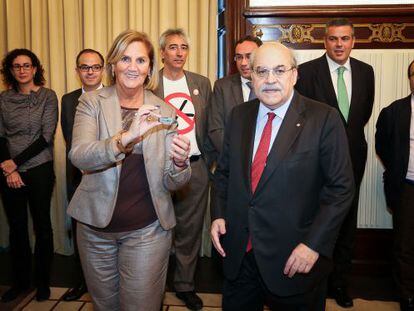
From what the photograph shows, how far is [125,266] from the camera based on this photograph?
73.7 inches

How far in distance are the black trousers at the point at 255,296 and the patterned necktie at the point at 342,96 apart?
4.64ft

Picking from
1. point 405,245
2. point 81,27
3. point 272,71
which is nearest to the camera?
point 272,71

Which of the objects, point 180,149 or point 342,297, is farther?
point 342,297

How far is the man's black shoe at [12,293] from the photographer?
3.10 meters

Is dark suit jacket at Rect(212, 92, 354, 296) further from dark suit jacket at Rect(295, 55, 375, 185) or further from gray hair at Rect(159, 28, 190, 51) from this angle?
gray hair at Rect(159, 28, 190, 51)

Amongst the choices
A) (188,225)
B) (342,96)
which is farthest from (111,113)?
(342,96)

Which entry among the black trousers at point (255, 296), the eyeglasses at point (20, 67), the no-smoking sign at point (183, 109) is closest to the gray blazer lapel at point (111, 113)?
the black trousers at point (255, 296)

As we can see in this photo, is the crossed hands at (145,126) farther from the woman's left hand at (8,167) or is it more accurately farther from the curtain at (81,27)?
the curtain at (81,27)

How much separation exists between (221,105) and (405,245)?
1.54m

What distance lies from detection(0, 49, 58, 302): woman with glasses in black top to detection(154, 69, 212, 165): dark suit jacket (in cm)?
87

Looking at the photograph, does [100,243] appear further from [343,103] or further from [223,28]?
[223,28]

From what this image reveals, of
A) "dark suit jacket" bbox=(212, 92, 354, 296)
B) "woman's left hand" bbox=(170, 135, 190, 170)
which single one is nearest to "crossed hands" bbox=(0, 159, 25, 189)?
"woman's left hand" bbox=(170, 135, 190, 170)

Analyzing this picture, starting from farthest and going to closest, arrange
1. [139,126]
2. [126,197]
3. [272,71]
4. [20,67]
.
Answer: [20,67]
[126,197]
[272,71]
[139,126]

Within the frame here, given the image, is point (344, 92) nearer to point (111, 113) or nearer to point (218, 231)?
point (218, 231)
